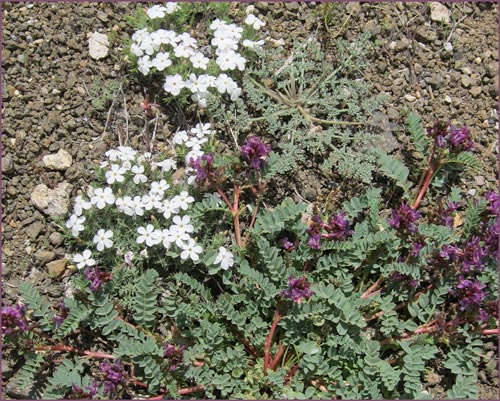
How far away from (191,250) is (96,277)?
66 cm

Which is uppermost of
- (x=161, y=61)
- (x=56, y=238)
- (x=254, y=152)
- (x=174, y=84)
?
(x=161, y=61)

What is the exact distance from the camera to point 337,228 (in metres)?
4.55

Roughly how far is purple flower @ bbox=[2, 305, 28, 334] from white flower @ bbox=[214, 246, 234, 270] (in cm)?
132

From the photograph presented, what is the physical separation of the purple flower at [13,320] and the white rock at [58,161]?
1140 millimetres

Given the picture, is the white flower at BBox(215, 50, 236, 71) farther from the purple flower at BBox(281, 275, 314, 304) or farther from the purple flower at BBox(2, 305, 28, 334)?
the purple flower at BBox(2, 305, 28, 334)

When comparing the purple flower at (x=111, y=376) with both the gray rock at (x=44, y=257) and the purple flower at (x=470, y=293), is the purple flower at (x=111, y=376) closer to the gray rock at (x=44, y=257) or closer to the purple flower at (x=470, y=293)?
the gray rock at (x=44, y=257)

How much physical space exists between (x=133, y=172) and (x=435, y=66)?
103 inches

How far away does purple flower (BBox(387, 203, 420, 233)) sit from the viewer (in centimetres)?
465

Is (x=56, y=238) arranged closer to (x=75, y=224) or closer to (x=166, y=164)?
(x=75, y=224)

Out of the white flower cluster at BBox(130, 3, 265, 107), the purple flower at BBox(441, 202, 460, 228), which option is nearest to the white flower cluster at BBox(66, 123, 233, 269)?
the white flower cluster at BBox(130, 3, 265, 107)

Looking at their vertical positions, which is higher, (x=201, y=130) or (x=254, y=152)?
(x=254, y=152)

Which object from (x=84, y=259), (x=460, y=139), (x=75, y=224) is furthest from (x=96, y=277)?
(x=460, y=139)

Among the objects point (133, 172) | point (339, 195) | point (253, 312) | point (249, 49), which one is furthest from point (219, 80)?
point (253, 312)

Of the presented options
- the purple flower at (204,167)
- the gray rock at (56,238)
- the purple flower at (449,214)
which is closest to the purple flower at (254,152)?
the purple flower at (204,167)
